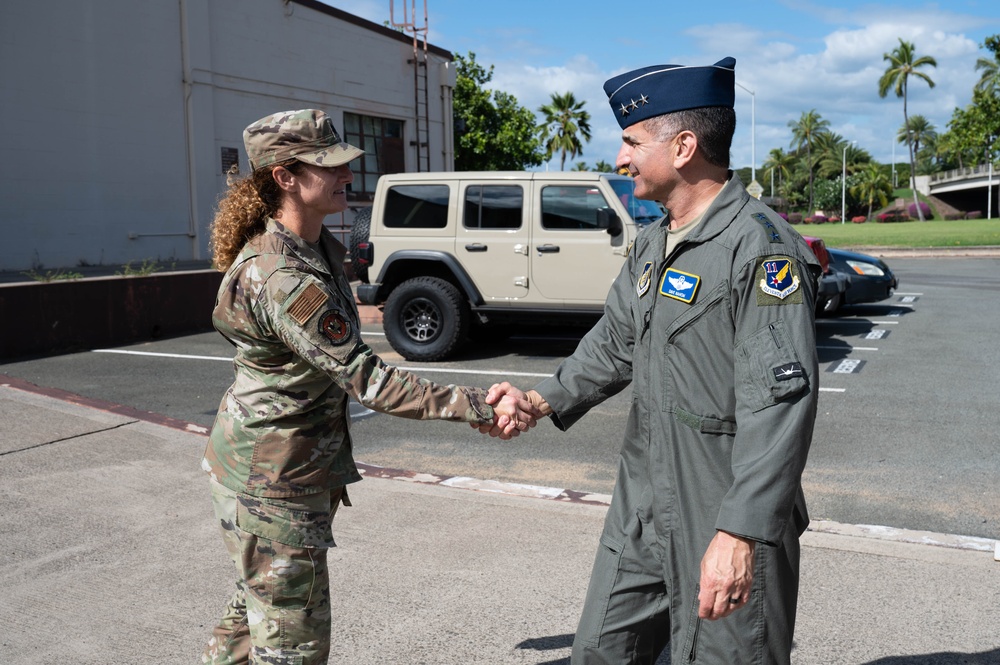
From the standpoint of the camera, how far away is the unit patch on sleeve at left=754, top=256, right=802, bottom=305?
2148mm

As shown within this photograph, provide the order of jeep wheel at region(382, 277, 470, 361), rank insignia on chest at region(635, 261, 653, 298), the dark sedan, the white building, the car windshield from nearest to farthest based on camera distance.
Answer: rank insignia on chest at region(635, 261, 653, 298), the car windshield, jeep wheel at region(382, 277, 470, 361), the dark sedan, the white building

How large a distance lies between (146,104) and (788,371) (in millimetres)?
19756

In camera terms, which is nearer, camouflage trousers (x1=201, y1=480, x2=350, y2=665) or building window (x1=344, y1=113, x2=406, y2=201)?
camouflage trousers (x1=201, y1=480, x2=350, y2=665)

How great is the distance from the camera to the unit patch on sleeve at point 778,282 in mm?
2148

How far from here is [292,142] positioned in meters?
2.68

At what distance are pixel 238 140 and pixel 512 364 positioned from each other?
1369 centimetres

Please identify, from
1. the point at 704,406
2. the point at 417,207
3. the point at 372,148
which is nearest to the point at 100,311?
the point at 417,207

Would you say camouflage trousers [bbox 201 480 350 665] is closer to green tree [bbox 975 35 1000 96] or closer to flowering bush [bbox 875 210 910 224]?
green tree [bbox 975 35 1000 96]

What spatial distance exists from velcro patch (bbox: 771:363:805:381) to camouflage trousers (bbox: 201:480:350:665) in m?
1.30

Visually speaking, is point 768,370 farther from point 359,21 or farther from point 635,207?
point 359,21

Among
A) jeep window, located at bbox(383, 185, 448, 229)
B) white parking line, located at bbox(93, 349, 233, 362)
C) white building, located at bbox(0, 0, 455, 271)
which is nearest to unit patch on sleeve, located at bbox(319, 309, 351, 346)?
jeep window, located at bbox(383, 185, 448, 229)

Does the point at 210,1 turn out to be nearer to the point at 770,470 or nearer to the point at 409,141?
the point at 409,141

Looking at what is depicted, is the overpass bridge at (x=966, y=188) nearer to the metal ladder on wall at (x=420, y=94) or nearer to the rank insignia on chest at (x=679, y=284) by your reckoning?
the metal ladder on wall at (x=420, y=94)

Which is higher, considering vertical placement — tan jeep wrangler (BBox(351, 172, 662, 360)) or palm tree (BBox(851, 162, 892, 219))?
palm tree (BBox(851, 162, 892, 219))
